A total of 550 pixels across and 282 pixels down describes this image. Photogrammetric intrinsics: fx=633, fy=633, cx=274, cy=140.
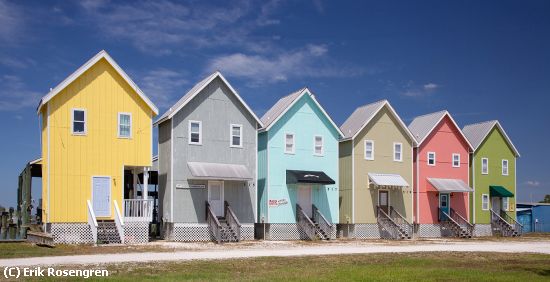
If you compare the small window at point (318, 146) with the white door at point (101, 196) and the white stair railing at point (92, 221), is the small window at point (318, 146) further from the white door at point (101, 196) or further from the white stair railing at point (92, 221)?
the white stair railing at point (92, 221)

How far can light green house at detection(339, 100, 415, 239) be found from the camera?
4378 centimetres

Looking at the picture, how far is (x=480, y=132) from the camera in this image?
52094mm

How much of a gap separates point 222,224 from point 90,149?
28.9ft

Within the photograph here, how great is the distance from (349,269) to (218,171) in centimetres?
1690

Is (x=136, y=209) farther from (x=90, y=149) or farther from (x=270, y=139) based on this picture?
(x=270, y=139)

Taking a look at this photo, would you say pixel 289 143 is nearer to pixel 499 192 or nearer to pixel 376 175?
pixel 376 175

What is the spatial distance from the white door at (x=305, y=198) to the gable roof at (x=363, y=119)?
5248 millimetres

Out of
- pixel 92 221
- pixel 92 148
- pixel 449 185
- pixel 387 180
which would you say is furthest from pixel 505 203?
pixel 92 221

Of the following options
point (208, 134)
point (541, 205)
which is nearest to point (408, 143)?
point (208, 134)

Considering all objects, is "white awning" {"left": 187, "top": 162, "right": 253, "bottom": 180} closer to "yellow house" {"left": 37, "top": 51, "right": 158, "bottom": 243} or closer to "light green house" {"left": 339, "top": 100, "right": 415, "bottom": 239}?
"yellow house" {"left": 37, "top": 51, "right": 158, "bottom": 243}

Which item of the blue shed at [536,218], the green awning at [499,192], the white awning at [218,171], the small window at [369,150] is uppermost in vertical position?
the small window at [369,150]

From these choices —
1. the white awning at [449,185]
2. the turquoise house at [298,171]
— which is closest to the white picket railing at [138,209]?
the turquoise house at [298,171]

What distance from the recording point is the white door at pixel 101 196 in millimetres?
33219

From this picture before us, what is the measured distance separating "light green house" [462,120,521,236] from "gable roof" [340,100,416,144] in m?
8.01
